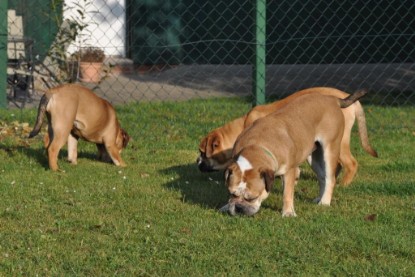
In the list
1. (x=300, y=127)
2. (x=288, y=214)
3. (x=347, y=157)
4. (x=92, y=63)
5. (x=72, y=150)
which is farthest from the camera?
(x=92, y=63)

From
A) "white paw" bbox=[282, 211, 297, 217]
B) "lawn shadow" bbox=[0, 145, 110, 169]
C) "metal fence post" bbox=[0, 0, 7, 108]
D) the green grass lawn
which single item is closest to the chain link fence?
"metal fence post" bbox=[0, 0, 7, 108]

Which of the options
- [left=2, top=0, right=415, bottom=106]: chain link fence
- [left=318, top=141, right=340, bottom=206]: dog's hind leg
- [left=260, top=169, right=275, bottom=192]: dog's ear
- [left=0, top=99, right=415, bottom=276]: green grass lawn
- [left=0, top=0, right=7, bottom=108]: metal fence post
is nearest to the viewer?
[left=0, top=99, right=415, bottom=276]: green grass lawn

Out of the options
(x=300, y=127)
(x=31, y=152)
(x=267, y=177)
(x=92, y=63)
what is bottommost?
(x=92, y=63)

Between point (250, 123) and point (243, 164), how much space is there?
1905 millimetres

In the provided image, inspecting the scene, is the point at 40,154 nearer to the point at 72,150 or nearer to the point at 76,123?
the point at 72,150

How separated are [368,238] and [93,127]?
3.81 m

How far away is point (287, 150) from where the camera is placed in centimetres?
675

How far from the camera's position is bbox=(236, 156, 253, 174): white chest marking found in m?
6.42

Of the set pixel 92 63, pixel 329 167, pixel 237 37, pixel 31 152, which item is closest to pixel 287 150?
pixel 329 167

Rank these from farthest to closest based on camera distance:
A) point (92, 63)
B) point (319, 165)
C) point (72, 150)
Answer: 1. point (92, 63)
2. point (72, 150)
3. point (319, 165)

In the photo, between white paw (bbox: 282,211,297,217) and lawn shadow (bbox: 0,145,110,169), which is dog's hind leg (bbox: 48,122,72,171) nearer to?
lawn shadow (bbox: 0,145,110,169)

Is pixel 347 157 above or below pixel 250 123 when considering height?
below

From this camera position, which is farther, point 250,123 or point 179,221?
point 250,123

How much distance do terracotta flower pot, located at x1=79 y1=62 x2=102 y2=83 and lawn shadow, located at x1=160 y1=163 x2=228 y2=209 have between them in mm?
7494
